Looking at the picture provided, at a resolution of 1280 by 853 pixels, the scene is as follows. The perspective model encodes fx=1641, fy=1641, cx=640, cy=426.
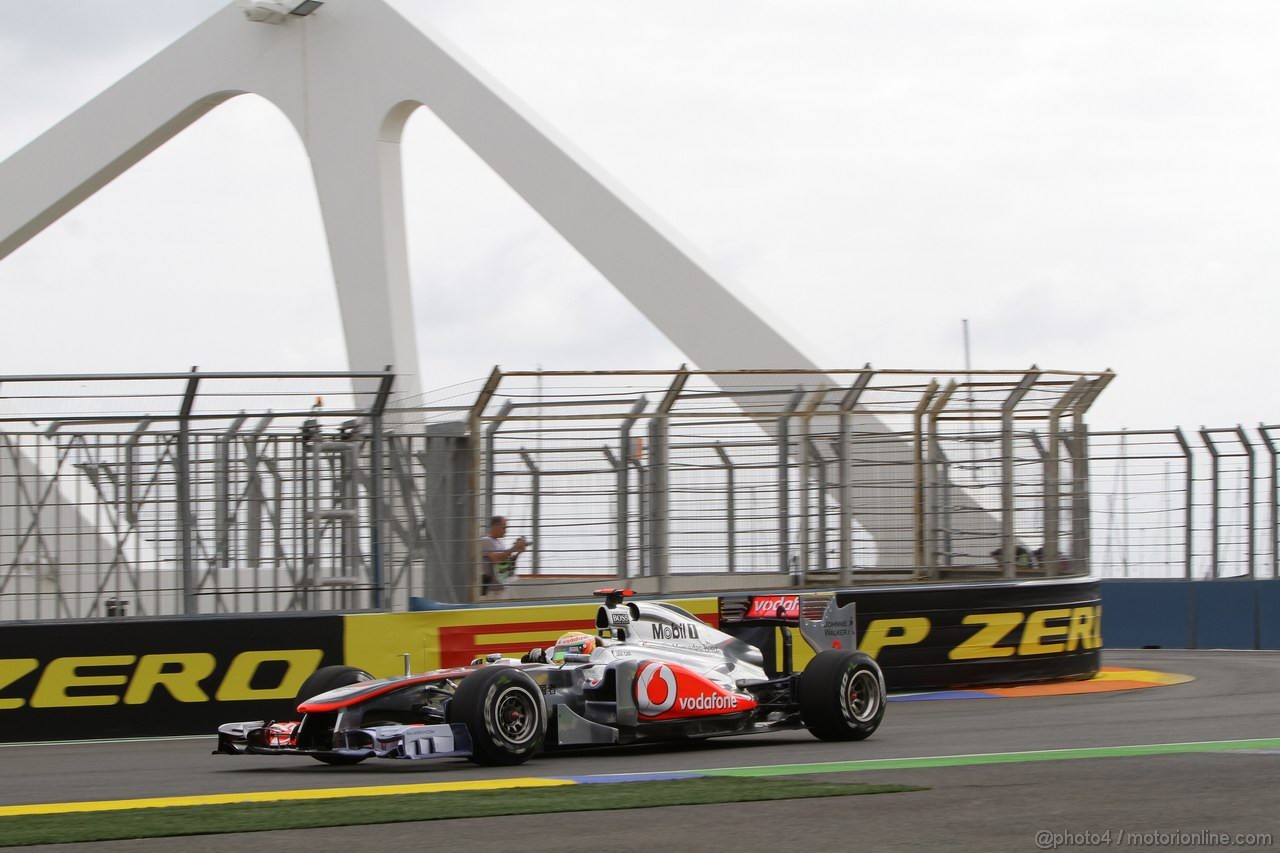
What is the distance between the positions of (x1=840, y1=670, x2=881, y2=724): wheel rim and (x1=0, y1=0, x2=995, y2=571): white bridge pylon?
7504mm

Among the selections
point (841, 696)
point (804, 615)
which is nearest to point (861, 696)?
point (841, 696)

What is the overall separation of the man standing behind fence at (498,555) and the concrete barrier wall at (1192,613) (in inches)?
392

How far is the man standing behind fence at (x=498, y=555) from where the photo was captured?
1260 cm

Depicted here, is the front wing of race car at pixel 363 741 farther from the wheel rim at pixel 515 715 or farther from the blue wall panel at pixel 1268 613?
the blue wall panel at pixel 1268 613

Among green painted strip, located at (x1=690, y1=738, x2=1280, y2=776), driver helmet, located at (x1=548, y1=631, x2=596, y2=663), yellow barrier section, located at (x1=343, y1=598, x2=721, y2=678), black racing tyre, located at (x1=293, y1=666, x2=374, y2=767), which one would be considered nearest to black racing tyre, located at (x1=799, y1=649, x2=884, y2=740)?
green painted strip, located at (x1=690, y1=738, x2=1280, y2=776)

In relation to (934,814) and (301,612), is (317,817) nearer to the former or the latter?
(934,814)

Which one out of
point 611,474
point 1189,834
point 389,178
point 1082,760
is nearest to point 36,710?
point 611,474

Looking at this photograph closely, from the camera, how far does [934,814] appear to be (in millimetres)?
6719

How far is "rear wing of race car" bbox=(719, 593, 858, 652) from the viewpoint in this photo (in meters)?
10.4

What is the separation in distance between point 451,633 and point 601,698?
322 centimetres

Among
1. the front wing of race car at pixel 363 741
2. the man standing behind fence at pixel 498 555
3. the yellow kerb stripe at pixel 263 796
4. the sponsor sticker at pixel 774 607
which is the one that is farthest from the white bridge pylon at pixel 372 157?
the yellow kerb stripe at pixel 263 796

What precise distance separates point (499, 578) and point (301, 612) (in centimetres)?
155

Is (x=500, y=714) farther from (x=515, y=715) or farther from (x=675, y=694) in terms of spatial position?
(x=675, y=694)

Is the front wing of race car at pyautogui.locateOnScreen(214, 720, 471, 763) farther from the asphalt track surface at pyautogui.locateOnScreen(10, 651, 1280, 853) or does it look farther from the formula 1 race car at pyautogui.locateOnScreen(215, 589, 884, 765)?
the asphalt track surface at pyautogui.locateOnScreen(10, 651, 1280, 853)
